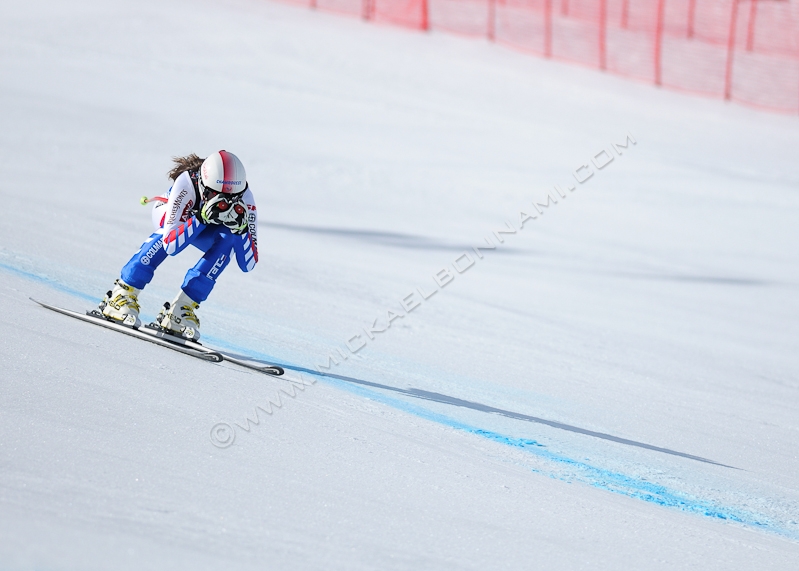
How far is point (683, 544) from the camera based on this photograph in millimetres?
4352

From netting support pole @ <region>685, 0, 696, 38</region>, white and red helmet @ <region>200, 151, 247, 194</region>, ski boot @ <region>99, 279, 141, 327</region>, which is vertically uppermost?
netting support pole @ <region>685, 0, 696, 38</region>

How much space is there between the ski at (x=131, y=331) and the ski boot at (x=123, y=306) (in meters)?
0.05

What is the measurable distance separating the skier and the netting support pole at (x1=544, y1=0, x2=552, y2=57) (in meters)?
16.2

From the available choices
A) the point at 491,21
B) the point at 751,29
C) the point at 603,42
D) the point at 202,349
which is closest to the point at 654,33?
the point at 603,42

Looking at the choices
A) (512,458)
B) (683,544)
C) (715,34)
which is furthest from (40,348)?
(715,34)

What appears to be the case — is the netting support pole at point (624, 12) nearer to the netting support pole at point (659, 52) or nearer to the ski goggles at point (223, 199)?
the netting support pole at point (659, 52)

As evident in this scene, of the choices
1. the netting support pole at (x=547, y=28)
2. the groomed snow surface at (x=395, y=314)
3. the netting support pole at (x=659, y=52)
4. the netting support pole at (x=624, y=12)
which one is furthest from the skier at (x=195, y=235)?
the netting support pole at (x=624, y=12)

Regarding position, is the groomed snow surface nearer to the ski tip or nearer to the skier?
the ski tip

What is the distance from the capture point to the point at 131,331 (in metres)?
5.89

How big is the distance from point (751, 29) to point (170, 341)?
65.6 ft

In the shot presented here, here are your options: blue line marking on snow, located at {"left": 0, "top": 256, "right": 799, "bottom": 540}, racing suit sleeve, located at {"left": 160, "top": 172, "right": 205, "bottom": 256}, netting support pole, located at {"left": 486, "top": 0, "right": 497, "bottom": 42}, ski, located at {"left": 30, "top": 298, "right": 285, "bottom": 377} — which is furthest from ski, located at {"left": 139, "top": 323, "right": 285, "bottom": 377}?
netting support pole, located at {"left": 486, "top": 0, "right": 497, "bottom": 42}

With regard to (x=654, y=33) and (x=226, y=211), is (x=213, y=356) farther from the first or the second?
(x=654, y=33)

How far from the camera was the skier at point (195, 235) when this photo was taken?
581cm

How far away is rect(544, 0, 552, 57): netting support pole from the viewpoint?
69.2 ft
